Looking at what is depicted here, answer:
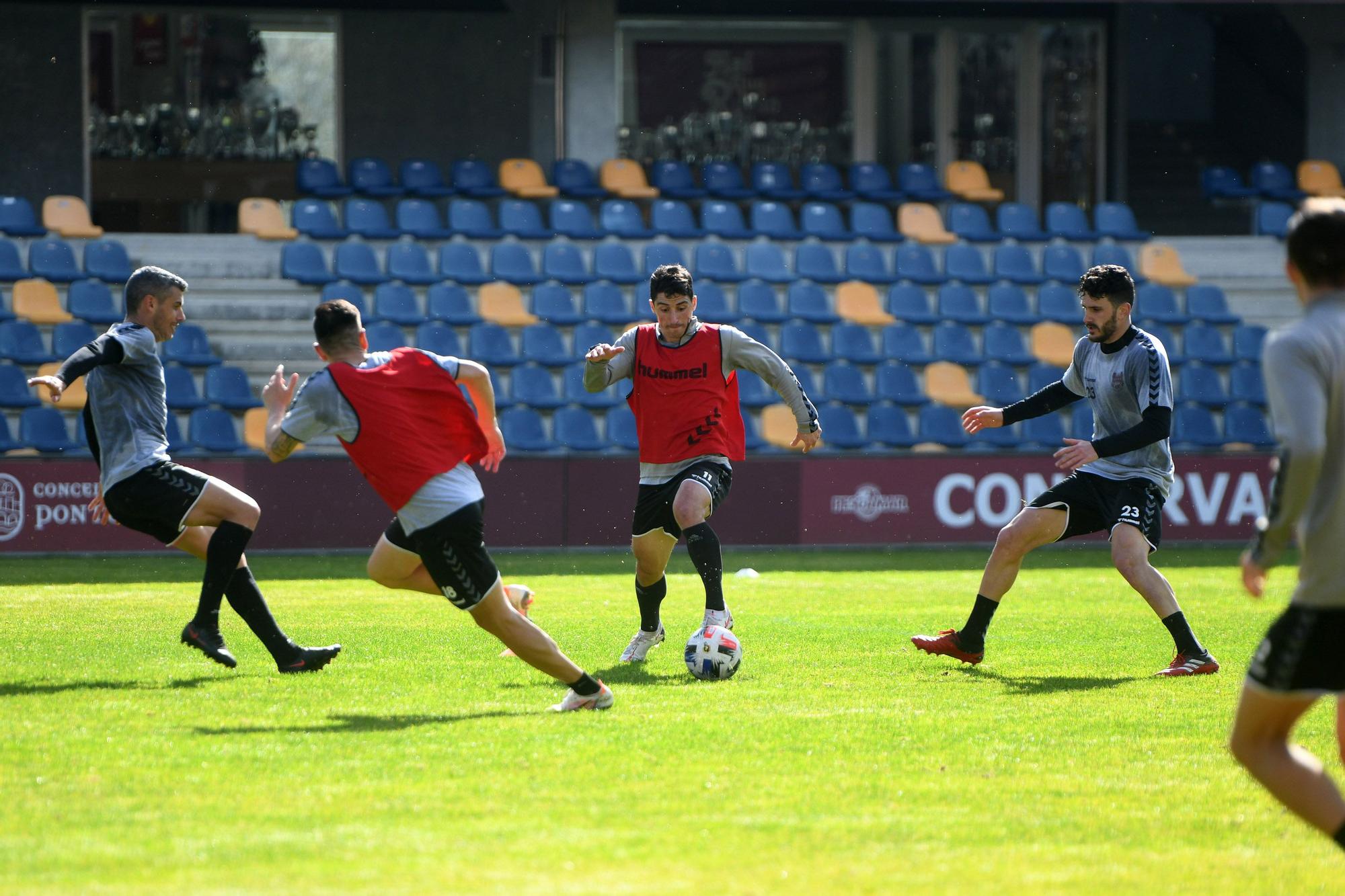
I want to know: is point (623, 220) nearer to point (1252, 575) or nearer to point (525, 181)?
point (525, 181)

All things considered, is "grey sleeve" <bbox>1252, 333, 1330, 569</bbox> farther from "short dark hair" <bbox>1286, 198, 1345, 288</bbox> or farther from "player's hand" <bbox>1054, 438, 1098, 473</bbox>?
"player's hand" <bbox>1054, 438, 1098, 473</bbox>

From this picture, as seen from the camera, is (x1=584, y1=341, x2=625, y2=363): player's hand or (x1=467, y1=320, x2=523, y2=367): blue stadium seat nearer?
(x1=584, y1=341, x2=625, y2=363): player's hand

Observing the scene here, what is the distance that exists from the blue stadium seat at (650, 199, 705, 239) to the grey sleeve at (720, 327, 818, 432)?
41.1ft

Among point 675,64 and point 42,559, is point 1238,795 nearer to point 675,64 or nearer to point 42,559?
point 42,559

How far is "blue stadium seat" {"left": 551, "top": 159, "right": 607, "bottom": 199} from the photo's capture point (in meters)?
21.5

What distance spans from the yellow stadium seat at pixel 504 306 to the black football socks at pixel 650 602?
11.0 meters

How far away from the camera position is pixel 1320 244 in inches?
157

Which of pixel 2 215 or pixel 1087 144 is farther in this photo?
pixel 1087 144

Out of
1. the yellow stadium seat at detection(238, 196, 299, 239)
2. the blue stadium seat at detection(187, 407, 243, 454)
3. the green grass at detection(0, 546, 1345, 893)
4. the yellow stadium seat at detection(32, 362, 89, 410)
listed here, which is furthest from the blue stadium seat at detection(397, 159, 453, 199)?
the green grass at detection(0, 546, 1345, 893)

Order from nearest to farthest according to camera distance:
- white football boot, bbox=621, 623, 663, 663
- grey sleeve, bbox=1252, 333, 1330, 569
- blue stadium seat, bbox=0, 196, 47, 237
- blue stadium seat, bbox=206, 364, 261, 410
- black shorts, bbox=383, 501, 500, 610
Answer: grey sleeve, bbox=1252, 333, 1330, 569, black shorts, bbox=383, 501, 500, 610, white football boot, bbox=621, 623, 663, 663, blue stadium seat, bbox=206, 364, 261, 410, blue stadium seat, bbox=0, 196, 47, 237

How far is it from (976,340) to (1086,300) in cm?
1253

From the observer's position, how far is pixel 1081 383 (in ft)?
27.7

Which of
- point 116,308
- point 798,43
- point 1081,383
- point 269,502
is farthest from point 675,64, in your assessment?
point 1081,383

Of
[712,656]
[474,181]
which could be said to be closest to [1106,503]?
[712,656]
